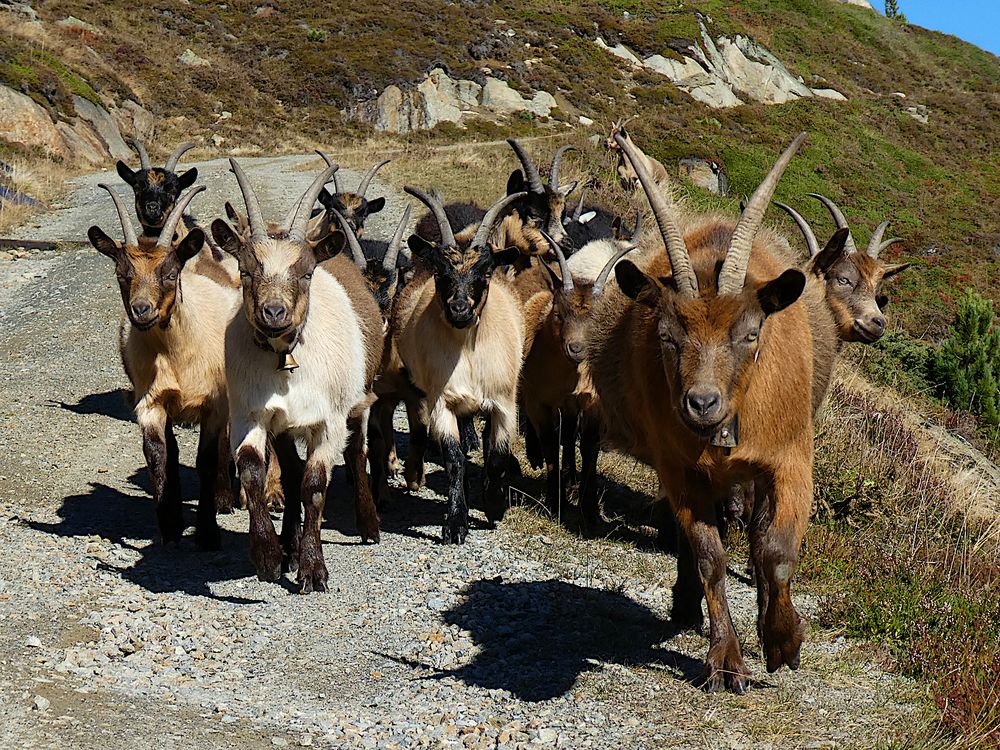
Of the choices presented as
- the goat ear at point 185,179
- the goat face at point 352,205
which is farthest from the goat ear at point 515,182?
the goat ear at point 185,179

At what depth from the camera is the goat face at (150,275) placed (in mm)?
7602

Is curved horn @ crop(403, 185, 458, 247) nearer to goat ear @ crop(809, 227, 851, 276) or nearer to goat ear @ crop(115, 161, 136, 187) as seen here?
goat ear @ crop(809, 227, 851, 276)

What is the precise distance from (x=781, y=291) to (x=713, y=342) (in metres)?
0.39

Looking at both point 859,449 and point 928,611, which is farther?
point 859,449

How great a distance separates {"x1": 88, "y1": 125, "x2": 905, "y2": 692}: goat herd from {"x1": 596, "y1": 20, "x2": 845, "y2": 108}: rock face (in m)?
42.3

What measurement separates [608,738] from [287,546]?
130 inches

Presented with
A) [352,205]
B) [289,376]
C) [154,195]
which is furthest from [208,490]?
[352,205]

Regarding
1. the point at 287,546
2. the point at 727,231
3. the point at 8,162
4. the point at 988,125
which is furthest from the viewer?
the point at 988,125

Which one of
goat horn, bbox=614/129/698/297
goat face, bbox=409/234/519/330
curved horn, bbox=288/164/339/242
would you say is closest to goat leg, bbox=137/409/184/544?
curved horn, bbox=288/164/339/242

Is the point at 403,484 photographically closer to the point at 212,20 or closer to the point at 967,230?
the point at 967,230

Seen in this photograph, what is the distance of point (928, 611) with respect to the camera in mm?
6637

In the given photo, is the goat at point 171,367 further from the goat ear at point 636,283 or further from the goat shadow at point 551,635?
the goat ear at point 636,283

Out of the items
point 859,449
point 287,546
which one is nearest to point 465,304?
point 287,546

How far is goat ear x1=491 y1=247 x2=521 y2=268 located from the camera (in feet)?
28.4
